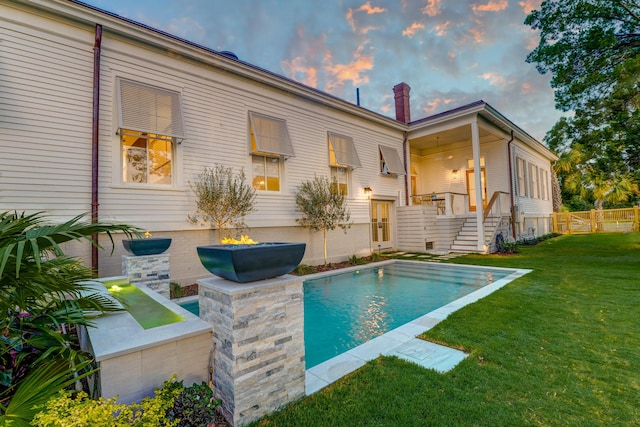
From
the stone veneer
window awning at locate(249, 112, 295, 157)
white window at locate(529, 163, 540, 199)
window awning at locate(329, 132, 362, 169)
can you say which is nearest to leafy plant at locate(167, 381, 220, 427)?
the stone veneer

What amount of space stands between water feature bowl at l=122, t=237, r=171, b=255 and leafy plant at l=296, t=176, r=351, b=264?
4500 millimetres

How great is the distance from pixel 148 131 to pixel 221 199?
210cm

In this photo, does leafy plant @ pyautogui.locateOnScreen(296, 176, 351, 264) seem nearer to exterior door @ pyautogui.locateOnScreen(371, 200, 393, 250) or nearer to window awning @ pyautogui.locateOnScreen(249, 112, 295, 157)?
window awning @ pyautogui.locateOnScreen(249, 112, 295, 157)

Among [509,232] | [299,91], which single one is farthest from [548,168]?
[299,91]

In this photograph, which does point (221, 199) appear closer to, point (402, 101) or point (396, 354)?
point (396, 354)

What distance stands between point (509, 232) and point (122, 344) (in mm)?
14881

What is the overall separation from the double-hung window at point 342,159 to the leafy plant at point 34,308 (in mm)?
8403

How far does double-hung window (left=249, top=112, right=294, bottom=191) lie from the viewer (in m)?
8.17

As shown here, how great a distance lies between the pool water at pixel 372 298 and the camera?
4.11m

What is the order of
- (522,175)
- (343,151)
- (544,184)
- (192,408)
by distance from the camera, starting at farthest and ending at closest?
(544,184), (522,175), (343,151), (192,408)

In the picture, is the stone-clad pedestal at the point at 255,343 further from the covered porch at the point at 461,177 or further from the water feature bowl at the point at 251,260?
the covered porch at the point at 461,177

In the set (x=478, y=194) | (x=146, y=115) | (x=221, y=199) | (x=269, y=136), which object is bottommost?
(x=221, y=199)

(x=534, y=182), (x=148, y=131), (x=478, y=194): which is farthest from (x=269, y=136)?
(x=534, y=182)

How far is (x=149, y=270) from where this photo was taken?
499 centimetres
